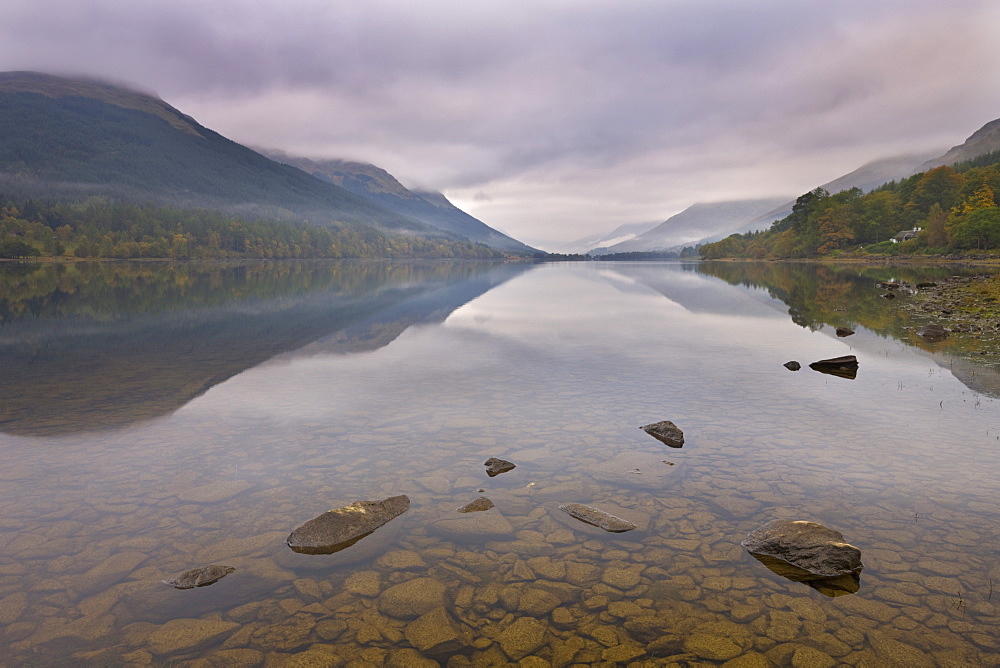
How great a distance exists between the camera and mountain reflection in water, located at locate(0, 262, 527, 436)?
20734 millimetres

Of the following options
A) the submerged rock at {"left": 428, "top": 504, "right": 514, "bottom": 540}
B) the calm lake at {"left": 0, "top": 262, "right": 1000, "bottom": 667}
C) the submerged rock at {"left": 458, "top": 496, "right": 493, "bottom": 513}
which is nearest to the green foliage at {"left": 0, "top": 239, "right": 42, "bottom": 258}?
the calm lake at {"left": 0, "top": 262, "right": 1000, "bottom": 667}

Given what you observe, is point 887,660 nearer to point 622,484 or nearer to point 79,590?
point 622,484

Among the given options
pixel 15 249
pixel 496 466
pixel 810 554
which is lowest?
pixel 496 466

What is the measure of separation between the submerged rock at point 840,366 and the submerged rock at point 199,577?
26.1 metres

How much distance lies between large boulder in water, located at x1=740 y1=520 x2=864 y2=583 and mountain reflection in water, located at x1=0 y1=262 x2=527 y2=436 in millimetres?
19794

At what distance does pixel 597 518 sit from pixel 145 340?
118 ft

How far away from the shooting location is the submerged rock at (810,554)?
31.2 feet

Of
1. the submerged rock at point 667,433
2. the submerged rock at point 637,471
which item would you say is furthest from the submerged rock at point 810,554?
the submerged rock at point 667,433

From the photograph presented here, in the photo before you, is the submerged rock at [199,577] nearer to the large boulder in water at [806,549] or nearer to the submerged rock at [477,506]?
the submerged rock at [477,506]

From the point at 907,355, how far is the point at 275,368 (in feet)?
110

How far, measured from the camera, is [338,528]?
10.9m

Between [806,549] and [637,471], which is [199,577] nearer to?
[637,471]

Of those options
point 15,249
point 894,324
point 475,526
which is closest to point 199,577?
point 475,526

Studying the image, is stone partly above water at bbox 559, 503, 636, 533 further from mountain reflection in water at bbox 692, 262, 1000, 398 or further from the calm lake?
mountain reflection in water at bbox 692, 262, 1000, 398
